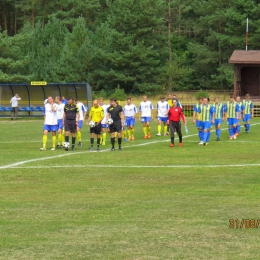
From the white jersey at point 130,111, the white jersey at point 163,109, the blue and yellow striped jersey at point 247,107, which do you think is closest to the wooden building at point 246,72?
the blue and yellow striped jersey at point 247,107

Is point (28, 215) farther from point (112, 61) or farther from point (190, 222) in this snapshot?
point (112, 61)

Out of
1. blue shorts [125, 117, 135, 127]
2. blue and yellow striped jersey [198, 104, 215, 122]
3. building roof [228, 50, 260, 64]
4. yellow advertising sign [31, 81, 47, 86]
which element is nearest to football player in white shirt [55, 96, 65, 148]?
blue shorts [125, 117, 135, 127]

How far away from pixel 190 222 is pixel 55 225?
7.39 feet

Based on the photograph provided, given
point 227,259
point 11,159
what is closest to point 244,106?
point 11,159

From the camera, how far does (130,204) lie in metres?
14.4

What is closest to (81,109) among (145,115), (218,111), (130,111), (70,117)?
(130,111)

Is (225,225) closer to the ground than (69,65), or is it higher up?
closer to the ground

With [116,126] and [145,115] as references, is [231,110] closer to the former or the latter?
[145,115]

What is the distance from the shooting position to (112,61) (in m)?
72.5

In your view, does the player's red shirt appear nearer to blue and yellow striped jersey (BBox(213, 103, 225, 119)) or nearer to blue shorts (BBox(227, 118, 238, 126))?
blue and yellow striped jersey (BBox(213, 103, 225, 119))

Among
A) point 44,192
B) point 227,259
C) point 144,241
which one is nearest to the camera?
point 227,259

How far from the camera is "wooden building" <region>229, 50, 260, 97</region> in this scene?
185 feet
